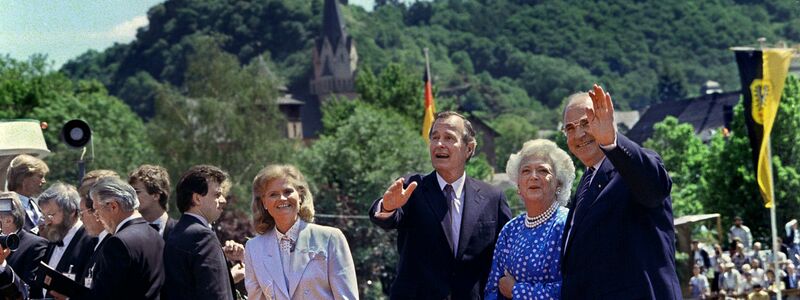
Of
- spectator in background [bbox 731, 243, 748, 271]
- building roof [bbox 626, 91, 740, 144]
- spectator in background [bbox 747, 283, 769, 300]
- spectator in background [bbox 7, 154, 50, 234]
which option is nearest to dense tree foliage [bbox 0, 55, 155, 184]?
building roof [bbox 626, 91, 740, 144]

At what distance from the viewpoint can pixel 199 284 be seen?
798 centimetres

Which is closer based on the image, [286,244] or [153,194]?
[286,244]

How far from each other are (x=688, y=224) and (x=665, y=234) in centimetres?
3127

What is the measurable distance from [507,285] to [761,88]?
68.4 feet

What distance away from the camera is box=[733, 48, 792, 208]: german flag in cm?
2752

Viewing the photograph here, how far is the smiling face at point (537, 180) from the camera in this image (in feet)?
25.0

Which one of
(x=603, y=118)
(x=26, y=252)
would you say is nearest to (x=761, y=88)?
(x=26, y=252)

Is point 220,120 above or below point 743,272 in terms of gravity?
above

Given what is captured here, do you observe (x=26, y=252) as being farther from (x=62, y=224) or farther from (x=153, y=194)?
(x=153, y=194)

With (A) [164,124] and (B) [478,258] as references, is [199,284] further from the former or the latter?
(A) [164,124]

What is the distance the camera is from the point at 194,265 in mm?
7977

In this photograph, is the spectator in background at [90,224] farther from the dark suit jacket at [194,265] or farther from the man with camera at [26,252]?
the dark suit jacket at [194,265]

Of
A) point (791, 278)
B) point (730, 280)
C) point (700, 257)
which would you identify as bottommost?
point (791, 278)

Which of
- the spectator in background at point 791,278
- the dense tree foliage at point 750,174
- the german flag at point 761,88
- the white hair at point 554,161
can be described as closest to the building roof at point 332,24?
the dense tree foliage at point 750,174
